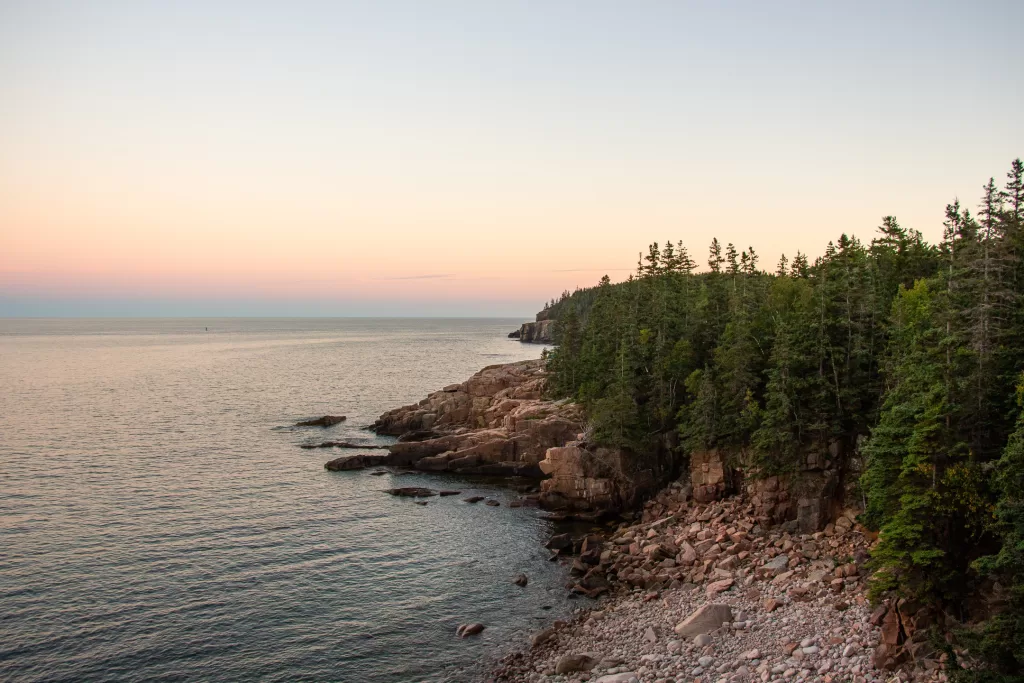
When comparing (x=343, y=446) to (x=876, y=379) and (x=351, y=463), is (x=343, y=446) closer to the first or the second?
(x=351, y=463)

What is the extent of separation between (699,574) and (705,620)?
673cm

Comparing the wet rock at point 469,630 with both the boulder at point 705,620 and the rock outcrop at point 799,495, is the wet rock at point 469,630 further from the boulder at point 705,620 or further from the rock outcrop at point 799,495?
the rock outcrop at point 799,495

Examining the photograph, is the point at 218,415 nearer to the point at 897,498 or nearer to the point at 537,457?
the point at 537,457

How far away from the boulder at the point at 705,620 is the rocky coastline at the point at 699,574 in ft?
0.23

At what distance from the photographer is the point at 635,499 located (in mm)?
52938

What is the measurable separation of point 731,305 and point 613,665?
38445mm

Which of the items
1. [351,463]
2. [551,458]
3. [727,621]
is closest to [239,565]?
[551,458]

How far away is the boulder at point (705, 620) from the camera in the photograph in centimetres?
3121

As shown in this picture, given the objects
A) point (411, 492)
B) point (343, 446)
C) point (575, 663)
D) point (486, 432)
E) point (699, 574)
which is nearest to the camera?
point (575, 663)

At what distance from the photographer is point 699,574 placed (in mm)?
38125

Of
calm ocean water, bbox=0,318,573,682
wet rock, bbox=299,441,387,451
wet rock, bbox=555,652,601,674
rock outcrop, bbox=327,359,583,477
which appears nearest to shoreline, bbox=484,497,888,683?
wet rock, bbox=555,652,601,674

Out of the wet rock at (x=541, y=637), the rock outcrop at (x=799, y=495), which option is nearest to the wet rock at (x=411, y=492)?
the wet rock at (x=541, y=637)

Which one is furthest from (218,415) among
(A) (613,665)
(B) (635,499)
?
(A) (613,665)

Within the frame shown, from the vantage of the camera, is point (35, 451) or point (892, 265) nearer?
point (892, 265)
